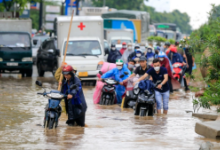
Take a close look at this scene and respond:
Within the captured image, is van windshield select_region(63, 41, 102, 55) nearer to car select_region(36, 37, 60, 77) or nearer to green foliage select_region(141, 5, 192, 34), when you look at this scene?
car select_region(36, 37, 60, 77)

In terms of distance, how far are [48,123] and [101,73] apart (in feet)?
16.3

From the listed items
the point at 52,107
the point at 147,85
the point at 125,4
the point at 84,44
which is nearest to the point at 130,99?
the point at 147,85

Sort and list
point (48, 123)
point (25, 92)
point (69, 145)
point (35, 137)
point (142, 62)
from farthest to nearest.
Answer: point (25, 92) → point (142, 62) → point (48, 123) → point (35, 137) → point (69, 145)

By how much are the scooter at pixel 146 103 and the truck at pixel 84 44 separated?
7.70 m

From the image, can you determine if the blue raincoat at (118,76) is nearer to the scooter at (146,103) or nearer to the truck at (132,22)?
the scooter at (146,103)

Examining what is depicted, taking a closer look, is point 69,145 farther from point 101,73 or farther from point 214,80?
point 101,73

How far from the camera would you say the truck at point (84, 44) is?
20.0 m

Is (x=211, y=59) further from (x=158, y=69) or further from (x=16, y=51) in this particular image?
(x=16, y=51)

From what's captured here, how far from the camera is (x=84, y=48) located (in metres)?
20.8

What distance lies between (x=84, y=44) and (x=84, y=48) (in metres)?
0.23

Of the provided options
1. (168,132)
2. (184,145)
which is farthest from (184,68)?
(184,145)

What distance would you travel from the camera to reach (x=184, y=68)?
19.9 meters

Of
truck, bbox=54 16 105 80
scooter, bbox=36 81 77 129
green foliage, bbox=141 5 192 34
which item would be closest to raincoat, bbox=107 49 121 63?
truck, bbox=54 16 105 80

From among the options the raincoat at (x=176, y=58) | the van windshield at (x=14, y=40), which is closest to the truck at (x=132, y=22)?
the van windshield at (x=14, y=40)
